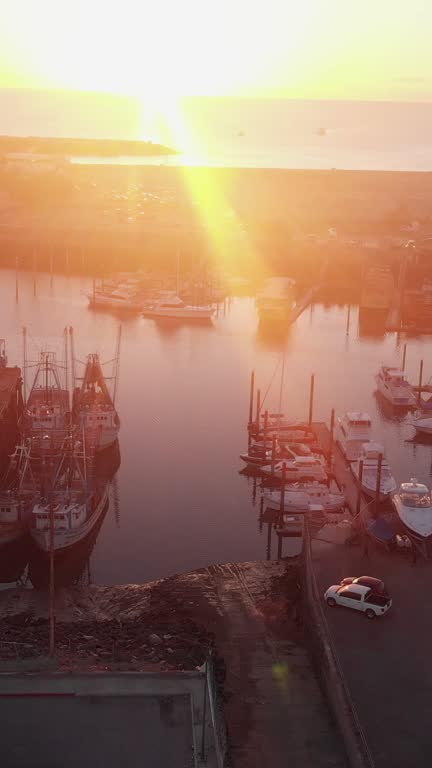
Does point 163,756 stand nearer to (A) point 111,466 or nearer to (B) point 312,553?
(B) point 312,553

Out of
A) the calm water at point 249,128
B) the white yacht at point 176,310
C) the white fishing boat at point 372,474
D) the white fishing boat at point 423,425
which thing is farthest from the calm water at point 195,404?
the calm water at point 249,128

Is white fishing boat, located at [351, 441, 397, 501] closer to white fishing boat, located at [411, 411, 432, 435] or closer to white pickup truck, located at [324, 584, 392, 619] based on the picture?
white fishing boat, located at [411, 411, 432, 435]

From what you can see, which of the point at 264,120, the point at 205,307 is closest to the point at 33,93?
the point at 264,120

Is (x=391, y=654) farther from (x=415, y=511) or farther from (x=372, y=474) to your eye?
(x=372, y=474)

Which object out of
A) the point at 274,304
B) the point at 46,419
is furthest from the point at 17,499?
the point at 274,304

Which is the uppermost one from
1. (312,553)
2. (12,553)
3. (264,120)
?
(264,120)

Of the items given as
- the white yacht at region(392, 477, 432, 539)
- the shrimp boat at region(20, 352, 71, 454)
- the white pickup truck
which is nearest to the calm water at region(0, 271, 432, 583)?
the shrimp boat at region(20, 352, 71, 454)

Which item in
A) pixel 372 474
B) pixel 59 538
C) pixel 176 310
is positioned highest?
pixel 176 310

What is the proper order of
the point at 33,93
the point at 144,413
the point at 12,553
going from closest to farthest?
the point at 12,553
the point at 144,413
the point at 33,93
